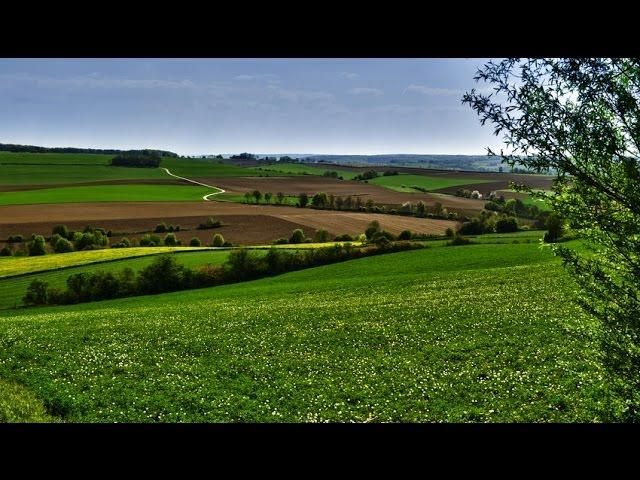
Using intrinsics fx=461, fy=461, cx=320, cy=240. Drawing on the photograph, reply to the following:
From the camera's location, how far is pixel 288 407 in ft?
35.1

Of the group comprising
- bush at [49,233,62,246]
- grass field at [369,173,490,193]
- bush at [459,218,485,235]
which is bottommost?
bush at [49,233,62,246]

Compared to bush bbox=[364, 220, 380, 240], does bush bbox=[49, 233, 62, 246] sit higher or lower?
lower

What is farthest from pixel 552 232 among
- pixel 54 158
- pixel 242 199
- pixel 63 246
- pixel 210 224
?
pixel 54 158

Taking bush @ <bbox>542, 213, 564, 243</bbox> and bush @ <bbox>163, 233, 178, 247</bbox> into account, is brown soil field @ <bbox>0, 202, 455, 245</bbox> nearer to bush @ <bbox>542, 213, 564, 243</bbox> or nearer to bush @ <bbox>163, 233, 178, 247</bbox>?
bush @ <bbox>163, 233, 178, 247</bbox>

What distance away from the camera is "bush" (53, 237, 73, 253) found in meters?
44.4

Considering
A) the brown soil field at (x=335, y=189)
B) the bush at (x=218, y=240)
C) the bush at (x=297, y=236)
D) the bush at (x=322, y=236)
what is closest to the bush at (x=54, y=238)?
the bush at (x=218, y=240)

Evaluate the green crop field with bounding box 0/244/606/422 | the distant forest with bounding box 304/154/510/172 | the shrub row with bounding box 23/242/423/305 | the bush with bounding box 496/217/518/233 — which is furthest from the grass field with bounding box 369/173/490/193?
the green crop field with bounding box 0/244/606/422

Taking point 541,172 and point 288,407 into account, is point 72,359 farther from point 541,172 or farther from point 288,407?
point 541,172

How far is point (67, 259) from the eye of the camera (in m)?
41.0

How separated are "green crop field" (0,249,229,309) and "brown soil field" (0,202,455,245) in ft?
20.0

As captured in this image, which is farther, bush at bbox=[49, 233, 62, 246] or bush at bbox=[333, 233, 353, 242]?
bush at bbox=[333, 233, 353, 242]
